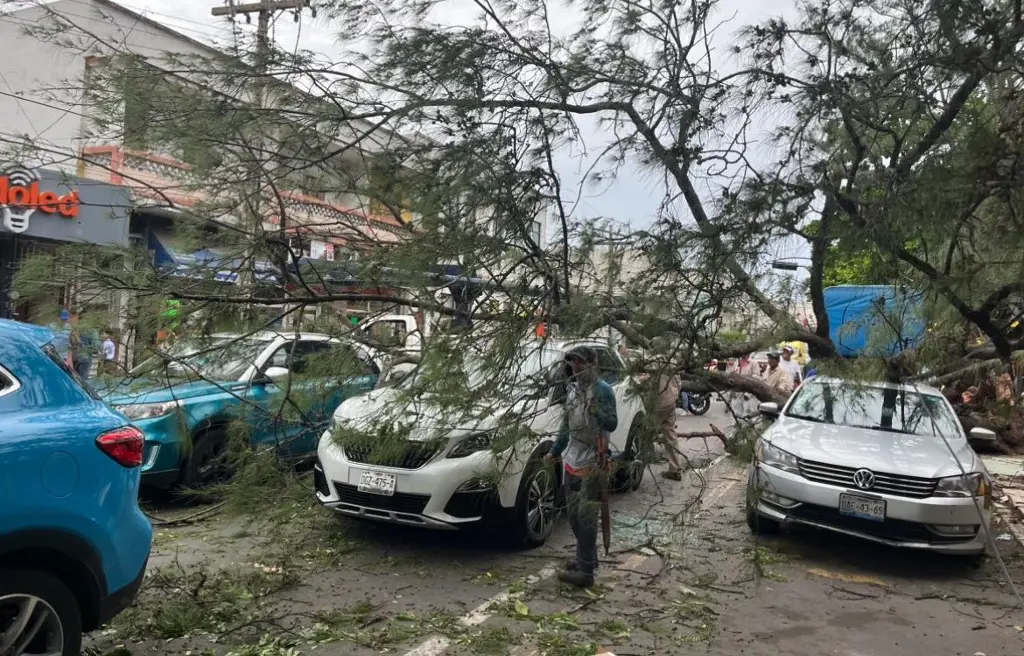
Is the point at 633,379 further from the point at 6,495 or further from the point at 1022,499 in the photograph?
the point at 1022,499

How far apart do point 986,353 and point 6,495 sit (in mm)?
5173

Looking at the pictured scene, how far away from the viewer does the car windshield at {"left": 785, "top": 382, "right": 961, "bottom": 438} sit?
6655mm

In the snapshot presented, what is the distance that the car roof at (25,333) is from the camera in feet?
11.6

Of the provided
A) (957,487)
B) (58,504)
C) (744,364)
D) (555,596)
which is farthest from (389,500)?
(957,487)

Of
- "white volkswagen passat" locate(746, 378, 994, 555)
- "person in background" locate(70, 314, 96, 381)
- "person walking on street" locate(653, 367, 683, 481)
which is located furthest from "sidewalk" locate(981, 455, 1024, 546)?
"person in background" locate(70, 314, 96, 381)

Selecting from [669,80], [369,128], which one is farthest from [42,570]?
[669,80]

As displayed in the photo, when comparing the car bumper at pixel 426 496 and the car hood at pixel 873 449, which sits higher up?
the car hood at pixel 873 449

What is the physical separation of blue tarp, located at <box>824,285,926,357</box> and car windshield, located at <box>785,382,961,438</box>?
0.99 m

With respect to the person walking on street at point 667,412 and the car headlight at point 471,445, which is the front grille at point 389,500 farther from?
the person walking on street at point 667,412

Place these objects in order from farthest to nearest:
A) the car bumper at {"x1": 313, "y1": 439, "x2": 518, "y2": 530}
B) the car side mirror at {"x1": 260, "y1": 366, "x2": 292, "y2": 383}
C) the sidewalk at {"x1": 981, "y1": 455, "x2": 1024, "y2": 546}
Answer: the sidewalk at {"x1": 981, "y1": 455, "x2": 1024, "y2": 546} → the car bumper at {"x1": 313, "y1": 439, "x2": 518, "y2": 530} → the car side mirror at {"x1": 260, "y1": 366, "x2": 292, "y2": 383}

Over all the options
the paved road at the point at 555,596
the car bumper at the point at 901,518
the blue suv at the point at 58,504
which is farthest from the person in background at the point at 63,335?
the car bumper at the point at 901,518

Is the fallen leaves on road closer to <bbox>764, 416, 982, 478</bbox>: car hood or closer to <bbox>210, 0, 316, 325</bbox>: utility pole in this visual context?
<bbox>764, 416, 982, 478</bbox>: car hood

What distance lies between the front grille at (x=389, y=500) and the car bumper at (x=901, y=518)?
8.35 ft

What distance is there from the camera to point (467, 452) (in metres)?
5.70
